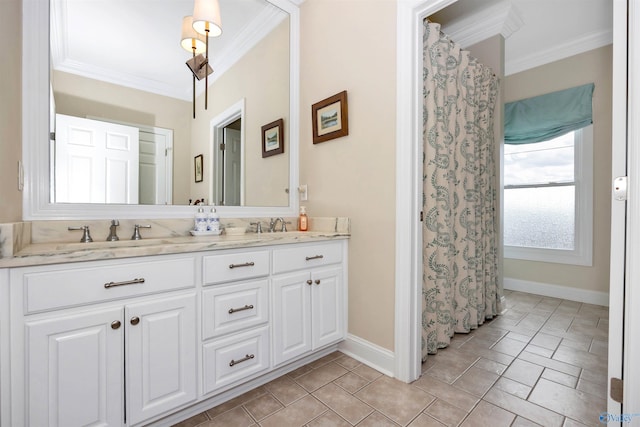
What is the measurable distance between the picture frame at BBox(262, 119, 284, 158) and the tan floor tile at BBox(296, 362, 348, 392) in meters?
1.51

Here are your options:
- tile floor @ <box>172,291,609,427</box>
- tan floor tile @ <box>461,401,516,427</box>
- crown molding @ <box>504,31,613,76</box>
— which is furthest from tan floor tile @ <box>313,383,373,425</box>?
crown molding @ <box>504,31,613,76</box>

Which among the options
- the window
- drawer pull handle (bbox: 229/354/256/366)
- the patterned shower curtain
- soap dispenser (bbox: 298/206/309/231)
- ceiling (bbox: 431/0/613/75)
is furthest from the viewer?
the window

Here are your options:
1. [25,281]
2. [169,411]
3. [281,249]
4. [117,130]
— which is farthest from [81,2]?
[169,411]

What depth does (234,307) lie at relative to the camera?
144 centimetres

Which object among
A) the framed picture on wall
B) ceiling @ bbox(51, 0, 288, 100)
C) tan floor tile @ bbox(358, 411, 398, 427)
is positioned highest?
ceiling @ bbox(51, 0, 288, 100)

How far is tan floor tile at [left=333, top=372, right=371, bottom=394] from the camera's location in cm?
158

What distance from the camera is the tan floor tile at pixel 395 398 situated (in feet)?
4.51

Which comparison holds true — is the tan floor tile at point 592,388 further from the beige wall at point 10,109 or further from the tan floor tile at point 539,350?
the beige wall at point 10,109

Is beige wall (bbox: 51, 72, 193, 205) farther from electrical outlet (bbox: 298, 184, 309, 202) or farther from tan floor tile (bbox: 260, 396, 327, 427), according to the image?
tan floor tile (bbox: 260, 396, 327, 427)

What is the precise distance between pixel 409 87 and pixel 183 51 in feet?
4.61

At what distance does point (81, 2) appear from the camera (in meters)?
1.47

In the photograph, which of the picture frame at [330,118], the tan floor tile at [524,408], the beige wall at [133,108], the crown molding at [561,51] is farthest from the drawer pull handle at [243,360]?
the crown molding at [561,51]

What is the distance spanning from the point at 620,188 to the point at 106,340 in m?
1.95

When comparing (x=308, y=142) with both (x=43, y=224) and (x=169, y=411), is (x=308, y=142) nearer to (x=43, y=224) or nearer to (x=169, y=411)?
(x=43, y=224)
